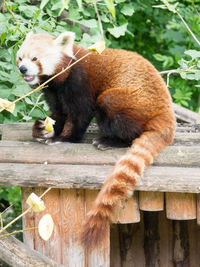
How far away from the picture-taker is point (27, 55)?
Result: 269 centimetres

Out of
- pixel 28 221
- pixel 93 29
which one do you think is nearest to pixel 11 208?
pixel 93 29

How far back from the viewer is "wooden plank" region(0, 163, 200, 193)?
7.48 ft

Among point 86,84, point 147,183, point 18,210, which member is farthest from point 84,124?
point 18,210

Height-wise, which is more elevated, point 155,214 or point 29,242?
point 29,242

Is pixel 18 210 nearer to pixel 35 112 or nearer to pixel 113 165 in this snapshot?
pixel 35 112

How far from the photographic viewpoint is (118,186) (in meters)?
2.16

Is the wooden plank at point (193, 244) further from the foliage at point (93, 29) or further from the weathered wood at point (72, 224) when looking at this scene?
the weathered wood at point (72, 224)

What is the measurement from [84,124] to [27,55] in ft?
1.96

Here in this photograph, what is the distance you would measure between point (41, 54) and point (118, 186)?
1109 millimetres

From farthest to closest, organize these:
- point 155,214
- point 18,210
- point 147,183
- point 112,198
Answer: point 18,210 → point 155,214 → point 147,183 → point 112,198

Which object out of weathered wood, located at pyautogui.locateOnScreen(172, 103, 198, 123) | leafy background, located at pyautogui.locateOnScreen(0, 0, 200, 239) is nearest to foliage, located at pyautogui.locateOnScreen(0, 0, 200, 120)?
leafy background, located at pyautogui.locateOnScreen(0, 0, 200, 239)

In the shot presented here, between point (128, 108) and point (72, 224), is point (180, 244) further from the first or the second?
point (128, 108)

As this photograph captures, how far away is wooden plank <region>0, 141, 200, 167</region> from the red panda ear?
2.17 ft

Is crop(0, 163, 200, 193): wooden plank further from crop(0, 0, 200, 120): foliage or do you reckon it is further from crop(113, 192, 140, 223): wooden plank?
crop(0, 0, 200, 120): foliage
